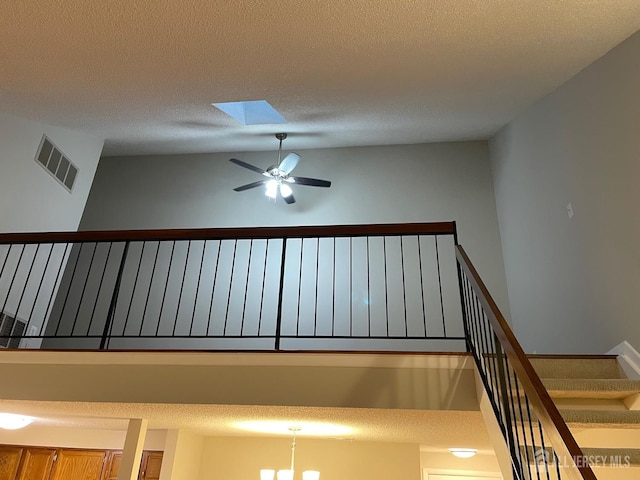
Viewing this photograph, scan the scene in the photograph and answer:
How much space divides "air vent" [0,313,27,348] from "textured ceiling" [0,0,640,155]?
2.10 metres

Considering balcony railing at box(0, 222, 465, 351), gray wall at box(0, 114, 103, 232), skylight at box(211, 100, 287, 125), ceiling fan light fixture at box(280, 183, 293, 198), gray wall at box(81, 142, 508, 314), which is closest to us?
gray wall at box(0, 114, 103, 232)

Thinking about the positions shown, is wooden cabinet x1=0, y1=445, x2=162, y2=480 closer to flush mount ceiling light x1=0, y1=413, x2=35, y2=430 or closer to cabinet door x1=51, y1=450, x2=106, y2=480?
cabinet door x1=51, y1=450, x2=106, y2=480

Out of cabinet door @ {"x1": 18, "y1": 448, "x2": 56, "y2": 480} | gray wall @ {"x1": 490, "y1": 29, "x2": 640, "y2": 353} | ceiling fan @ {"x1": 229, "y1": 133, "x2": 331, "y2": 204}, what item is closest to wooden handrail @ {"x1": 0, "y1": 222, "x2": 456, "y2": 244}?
gray wall @ {"x1": 490, "y1": 29, "x2": 640, "y2": 353}

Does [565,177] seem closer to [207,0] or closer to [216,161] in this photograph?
[207,0]

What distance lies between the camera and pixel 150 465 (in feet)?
16.6

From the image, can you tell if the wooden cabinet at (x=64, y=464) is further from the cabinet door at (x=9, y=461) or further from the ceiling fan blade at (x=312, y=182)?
the ceiling fan blade at (x=312, y=182)

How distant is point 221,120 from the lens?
581 cm

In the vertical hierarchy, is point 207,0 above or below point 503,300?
→ above

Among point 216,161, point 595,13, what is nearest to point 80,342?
point 216,161

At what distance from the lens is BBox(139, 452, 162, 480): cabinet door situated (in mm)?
4992

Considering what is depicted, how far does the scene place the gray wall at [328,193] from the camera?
6.29 metres

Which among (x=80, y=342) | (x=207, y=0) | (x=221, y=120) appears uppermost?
(x=221, y=120)

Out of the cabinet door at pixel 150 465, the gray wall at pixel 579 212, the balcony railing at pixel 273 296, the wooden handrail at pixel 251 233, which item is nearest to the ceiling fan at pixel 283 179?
the balcony railing at pixel 273 296

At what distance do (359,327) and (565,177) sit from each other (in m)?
2.83
